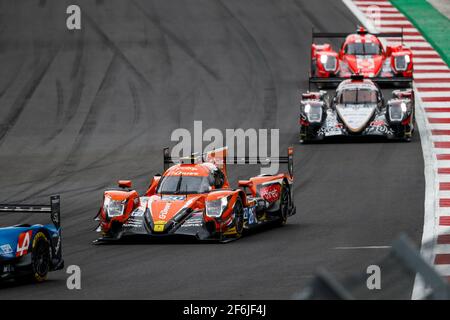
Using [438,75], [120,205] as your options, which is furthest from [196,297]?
[438,75]

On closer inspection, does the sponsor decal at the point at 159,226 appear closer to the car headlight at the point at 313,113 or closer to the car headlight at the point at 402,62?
the car headlight at the point at 313,113

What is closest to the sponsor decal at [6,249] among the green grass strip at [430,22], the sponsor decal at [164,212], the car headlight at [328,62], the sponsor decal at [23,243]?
the sponsor decal at [23,243]

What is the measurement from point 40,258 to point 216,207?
12.0 ft

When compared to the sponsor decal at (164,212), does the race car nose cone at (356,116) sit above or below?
above

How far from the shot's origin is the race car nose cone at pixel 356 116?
88.7 ft

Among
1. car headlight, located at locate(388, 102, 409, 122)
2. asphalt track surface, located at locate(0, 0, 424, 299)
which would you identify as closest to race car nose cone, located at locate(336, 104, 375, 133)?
car headlight, located at locate(388, 102, 409, 122)

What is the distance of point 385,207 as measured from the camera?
2031 cm

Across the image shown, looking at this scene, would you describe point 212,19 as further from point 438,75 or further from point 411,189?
point 411,189

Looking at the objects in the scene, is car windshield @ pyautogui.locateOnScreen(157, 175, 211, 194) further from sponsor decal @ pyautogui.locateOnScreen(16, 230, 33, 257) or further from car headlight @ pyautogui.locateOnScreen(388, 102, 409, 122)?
car headlight @ pyautogui.locateOnScreen(388, 102, 409, 122)

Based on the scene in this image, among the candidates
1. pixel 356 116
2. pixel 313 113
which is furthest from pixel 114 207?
pixel 356 116

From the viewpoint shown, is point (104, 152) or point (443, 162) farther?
point (104, 152)

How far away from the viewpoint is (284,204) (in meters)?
19.6

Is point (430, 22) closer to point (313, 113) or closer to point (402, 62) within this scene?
point (402, 62)
